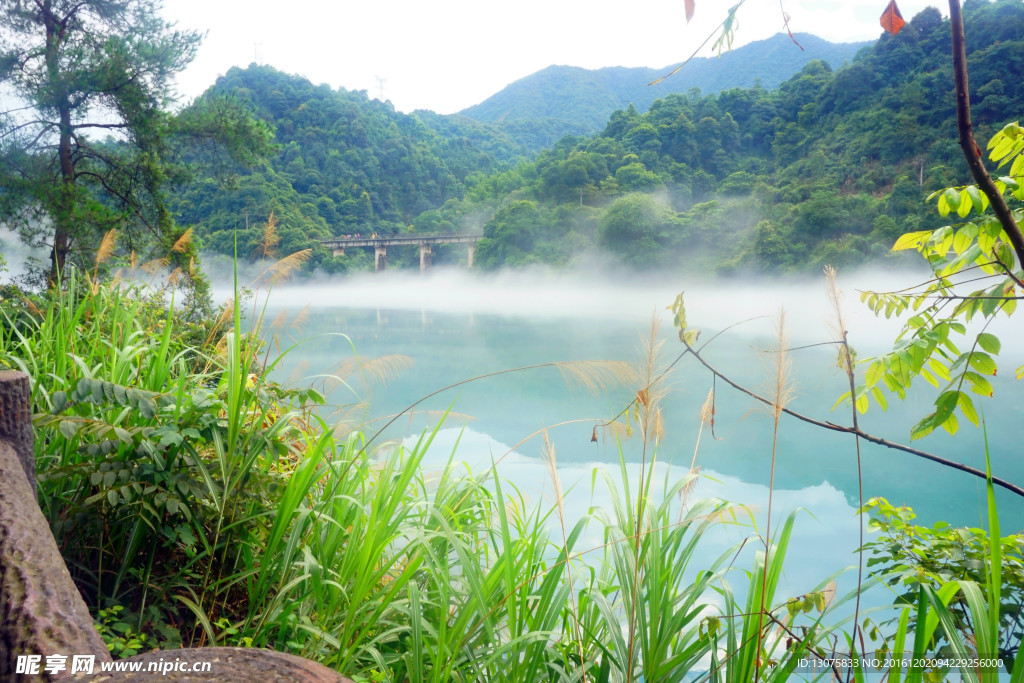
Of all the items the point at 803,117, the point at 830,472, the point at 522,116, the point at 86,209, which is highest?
the point at 522,116

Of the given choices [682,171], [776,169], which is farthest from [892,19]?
[682,171]

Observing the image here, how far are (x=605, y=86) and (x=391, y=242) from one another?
31405 millimetres

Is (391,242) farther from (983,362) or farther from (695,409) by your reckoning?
(983,362)

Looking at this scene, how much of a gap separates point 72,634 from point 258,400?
60 cm

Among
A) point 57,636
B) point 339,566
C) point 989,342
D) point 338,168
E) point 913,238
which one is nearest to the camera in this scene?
point 57,636

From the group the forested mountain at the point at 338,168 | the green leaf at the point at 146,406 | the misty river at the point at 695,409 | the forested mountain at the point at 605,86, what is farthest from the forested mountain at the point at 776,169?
the forested mountain at the point at 605,86

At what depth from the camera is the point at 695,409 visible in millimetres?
7219

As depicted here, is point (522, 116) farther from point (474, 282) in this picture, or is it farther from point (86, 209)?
point (86, 209)

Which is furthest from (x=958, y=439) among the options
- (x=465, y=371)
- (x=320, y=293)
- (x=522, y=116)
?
(x=522, y=116)

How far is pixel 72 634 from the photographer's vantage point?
0.49 m

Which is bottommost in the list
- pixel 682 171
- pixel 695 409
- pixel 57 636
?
Result: pixel 695 409

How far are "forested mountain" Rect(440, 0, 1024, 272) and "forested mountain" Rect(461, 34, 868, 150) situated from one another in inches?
418

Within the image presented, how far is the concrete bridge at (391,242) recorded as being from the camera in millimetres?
16691

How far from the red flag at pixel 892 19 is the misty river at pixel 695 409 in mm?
251
